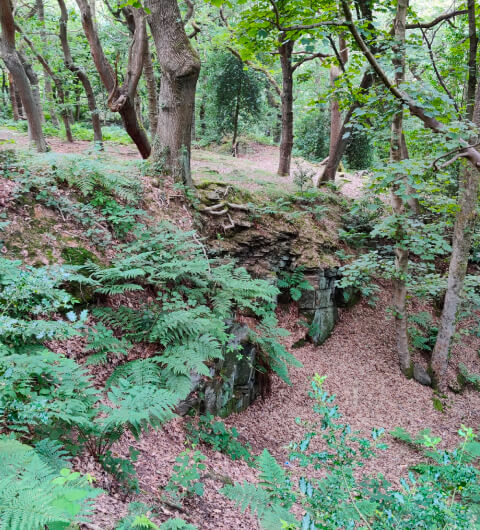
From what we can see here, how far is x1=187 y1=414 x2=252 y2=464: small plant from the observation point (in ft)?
13.6

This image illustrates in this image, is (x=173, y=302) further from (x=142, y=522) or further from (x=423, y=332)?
(x=423, y=332)

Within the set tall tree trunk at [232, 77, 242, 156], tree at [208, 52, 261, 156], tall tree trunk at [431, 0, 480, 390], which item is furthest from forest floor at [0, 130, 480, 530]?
tree at [208, 52, 261, 156]

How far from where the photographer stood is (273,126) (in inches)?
891

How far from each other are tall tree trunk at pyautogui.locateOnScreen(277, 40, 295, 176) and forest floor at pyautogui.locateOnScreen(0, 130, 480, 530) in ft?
3.74

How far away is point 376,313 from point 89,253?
283 inches

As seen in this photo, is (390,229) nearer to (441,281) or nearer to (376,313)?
(441,281)

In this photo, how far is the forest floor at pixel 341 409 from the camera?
308 centimetres

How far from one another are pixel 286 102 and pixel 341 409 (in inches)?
329

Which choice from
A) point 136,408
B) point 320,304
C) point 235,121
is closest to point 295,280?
point 320,304

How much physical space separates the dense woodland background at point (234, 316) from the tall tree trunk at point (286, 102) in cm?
7

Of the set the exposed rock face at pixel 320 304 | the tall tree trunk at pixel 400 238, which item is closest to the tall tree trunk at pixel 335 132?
the tall tree trunk at pixel 400 238

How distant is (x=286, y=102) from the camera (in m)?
10.0

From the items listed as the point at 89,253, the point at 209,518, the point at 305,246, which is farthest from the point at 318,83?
the point at 209,518

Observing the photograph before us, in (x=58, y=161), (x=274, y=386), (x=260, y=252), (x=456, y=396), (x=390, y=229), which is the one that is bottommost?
(x=456, y=396)
